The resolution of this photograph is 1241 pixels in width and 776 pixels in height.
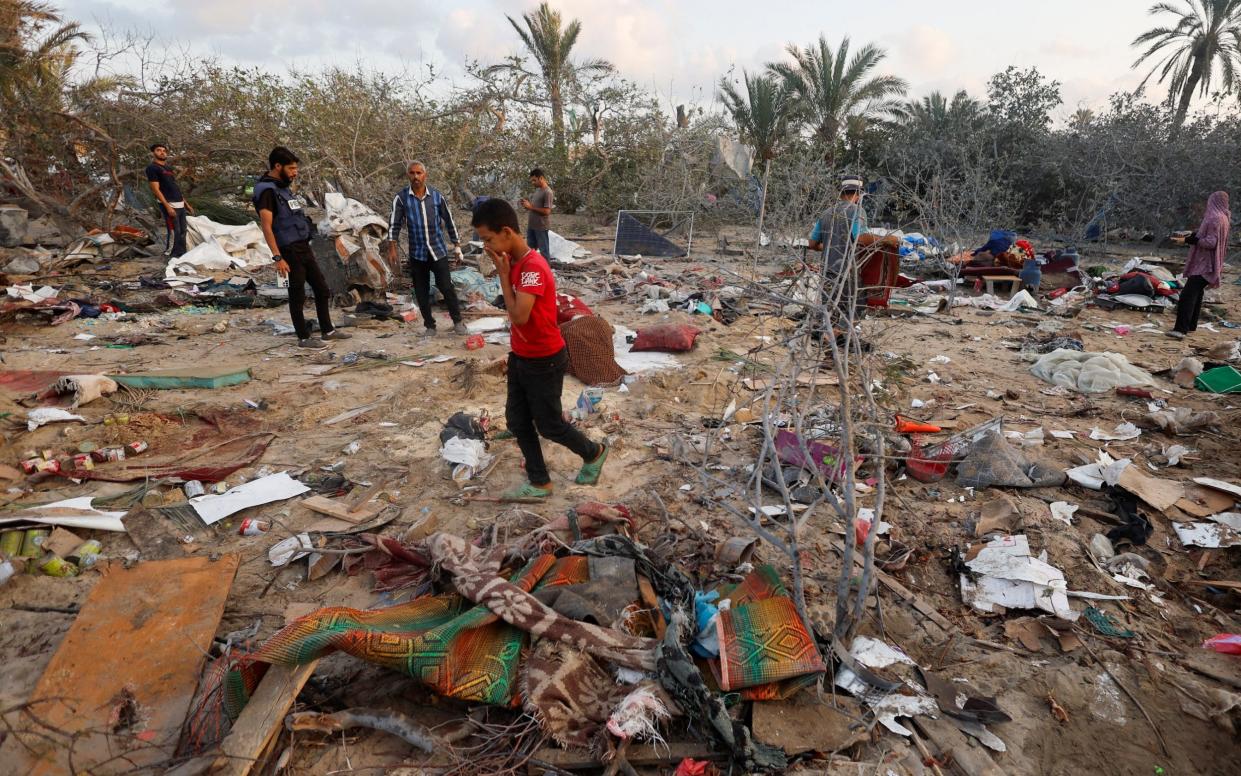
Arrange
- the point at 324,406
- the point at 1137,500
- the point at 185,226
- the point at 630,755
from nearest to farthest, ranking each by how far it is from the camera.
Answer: the point at 630,755
the point at 1137,500
the point at 324,406
the point at 185,226

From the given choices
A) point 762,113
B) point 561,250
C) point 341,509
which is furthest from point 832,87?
point 341,509

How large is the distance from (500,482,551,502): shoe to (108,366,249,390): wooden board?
281 cm

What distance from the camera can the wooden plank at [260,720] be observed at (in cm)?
164

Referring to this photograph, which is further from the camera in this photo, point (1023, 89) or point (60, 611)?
point (1023, 89)

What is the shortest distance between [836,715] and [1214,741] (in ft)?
4.03

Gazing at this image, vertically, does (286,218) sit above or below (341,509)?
above

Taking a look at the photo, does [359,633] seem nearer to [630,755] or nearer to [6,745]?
[630,755]

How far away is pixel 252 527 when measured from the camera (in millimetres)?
2928

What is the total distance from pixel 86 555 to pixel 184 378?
88.3 inches

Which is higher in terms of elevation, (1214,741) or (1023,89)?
(1023,89)

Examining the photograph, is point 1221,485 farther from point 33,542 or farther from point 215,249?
point 215,249

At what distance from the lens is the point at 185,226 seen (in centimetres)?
870

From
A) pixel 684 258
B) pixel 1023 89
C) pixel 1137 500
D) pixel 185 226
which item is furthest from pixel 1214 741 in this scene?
pixel 1023 89

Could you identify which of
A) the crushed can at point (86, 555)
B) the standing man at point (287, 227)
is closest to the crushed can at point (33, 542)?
the crushed can at point (86, 555)
